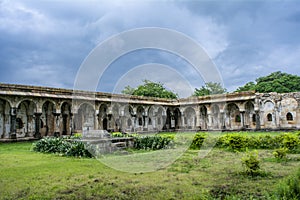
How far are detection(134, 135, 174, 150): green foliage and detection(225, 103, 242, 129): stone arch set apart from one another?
16405 millimetres

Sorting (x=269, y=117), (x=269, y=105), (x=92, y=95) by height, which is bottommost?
(x=269, y=117)

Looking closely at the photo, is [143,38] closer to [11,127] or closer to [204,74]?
[204,74]

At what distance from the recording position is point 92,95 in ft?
74.9

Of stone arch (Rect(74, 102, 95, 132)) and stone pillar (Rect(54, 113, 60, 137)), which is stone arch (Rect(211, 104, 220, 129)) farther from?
stone pillar (Rect(54, 113, 60, 137))

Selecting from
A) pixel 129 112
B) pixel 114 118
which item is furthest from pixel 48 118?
pixel 129 112

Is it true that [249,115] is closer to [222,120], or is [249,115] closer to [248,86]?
[222,120]

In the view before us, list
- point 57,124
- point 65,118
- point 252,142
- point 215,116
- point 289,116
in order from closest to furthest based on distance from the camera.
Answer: point 252,142
point 57,124
point 65,118
point 289,116
point 215,116

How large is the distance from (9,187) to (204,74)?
8.59 meters

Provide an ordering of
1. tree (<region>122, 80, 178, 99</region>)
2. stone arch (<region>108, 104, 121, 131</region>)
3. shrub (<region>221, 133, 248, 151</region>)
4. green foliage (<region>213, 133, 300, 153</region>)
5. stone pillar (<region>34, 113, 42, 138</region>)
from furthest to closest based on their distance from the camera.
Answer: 1. tree (<region>122, 80, 178, 99</region>)
2. stone arch (<region>108, 104, 121, 131</region>)
3. stone pillar (<region>34, 113, 42, 138</region>)
4. shrub (<region>221, 133, 248, 151</region>)
5. green foliage (<region>213, 133, 300, 153</region>)

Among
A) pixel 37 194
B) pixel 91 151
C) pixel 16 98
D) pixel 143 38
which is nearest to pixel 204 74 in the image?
pixel 143 38

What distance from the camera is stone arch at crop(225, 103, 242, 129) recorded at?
27823 millimetres

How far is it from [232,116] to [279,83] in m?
15.5

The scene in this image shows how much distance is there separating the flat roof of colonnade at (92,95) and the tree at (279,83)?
1209cm

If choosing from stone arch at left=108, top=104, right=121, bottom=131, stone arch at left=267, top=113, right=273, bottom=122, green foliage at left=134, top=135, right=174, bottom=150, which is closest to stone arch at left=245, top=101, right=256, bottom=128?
stone arch at left=267, top=113, right=273, bottom=122
